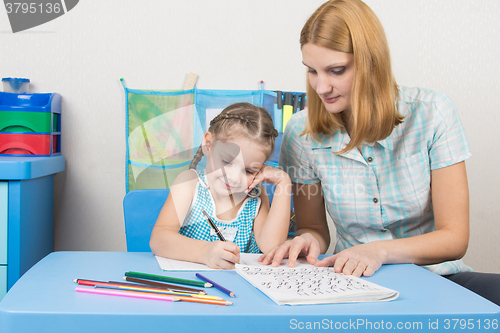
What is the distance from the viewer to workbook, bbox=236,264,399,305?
53cm

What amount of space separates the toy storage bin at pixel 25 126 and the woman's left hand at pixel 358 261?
119 cm

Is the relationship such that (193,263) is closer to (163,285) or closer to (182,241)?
(182,241)

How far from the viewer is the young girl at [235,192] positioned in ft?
3.34

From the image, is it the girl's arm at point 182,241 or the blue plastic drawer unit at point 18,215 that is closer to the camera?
the girl's arm at point 182,241

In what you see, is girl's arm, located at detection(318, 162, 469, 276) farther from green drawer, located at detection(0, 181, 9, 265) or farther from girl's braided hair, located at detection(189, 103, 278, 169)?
green drawer, located at detection(0, 181, 9, 265)

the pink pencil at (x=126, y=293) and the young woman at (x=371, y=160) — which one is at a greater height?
the young woman at (x=371, y=160)

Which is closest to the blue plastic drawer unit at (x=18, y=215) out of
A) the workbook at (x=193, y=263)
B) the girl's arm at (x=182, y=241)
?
the girl's arm at (x=182, y=241)

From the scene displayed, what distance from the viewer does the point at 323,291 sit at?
0.56 meters

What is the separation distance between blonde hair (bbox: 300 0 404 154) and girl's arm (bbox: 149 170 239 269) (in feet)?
1.43

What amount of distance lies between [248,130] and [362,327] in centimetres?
67

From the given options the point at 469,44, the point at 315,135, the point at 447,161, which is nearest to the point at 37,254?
the point at 315,135

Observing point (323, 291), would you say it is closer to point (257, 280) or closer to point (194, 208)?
point (257, 280)

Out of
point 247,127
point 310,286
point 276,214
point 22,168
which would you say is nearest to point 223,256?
point 310,286

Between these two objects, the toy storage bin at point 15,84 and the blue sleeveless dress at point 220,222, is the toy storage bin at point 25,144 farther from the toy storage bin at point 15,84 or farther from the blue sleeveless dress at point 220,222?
the blue sleeveless dress at point 220,222
